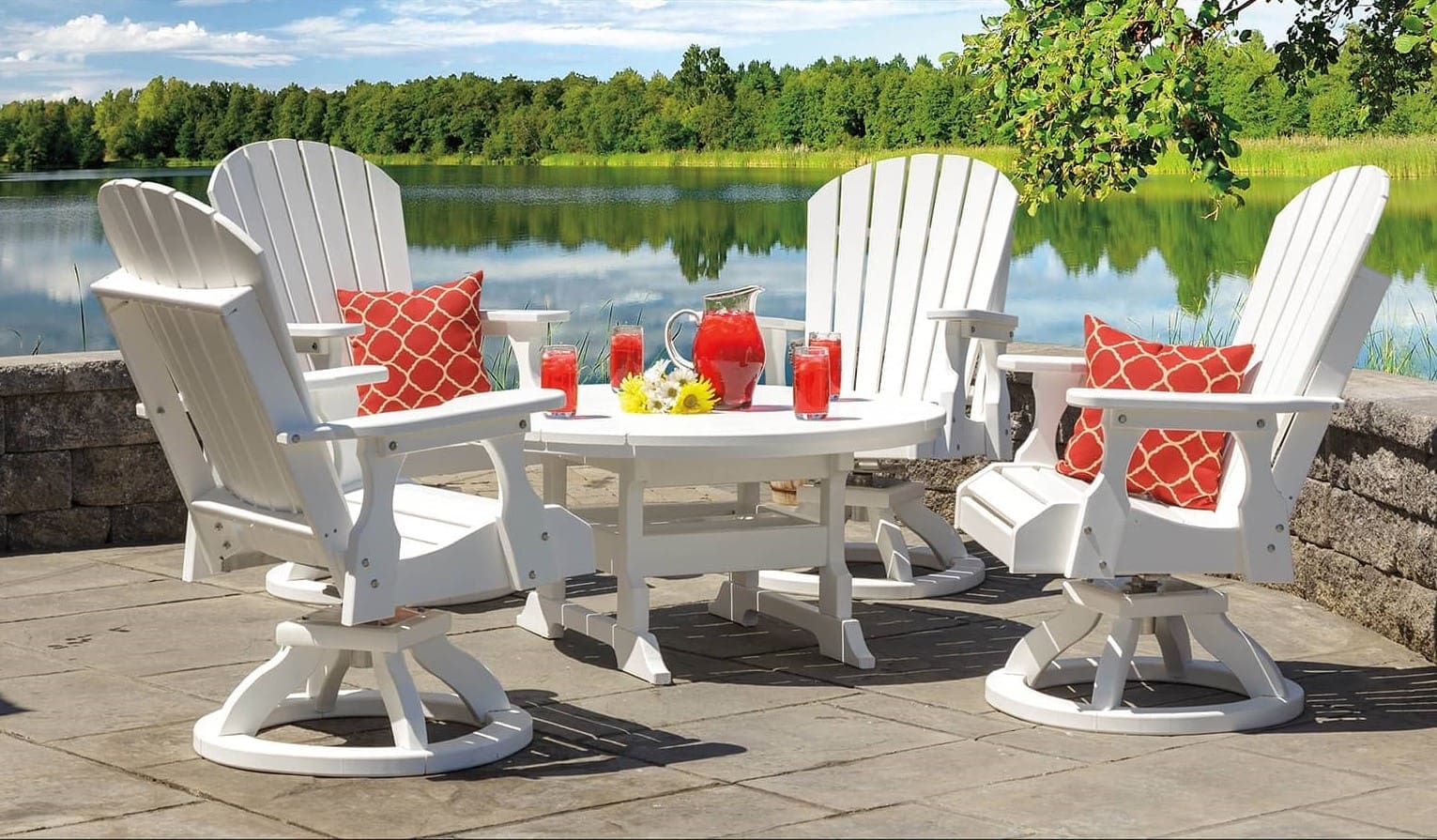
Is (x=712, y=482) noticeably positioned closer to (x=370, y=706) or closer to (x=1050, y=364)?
(x=1050, y=364)

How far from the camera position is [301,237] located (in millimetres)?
4508

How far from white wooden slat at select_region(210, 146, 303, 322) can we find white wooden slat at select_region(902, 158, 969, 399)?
A: 1589 millimetres

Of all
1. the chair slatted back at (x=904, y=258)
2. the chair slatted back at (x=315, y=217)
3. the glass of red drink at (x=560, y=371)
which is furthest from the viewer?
the chair slatted back at (x=904, y=258)

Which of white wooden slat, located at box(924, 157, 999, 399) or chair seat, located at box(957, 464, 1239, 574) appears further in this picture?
white wooden slat, located at box(924, 157, 999, 399)

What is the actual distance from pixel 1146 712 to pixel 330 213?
2.52 meters

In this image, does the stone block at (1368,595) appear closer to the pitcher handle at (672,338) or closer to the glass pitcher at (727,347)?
the glass pitcher at (727,347)

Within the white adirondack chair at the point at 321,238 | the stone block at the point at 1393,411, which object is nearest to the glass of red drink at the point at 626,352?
the white adirondack chair at the point at 321,238

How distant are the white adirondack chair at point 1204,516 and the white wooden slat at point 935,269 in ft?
3.68

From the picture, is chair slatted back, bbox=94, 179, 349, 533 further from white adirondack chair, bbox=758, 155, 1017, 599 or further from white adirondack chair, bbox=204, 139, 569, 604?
white adirondack chair, bbox=758, 155, 1017, 599

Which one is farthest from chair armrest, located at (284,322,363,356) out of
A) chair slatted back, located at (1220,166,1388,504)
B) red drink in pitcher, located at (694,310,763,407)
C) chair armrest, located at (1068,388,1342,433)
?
chair slatted back, located at (1220,166,1388,504)

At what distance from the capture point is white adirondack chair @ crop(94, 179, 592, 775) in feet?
8.62

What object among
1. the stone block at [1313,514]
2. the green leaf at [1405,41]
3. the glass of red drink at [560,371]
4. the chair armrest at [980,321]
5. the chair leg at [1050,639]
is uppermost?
the green leaf at [1405,41]

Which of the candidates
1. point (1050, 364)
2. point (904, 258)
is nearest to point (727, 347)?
point (1050, 364)

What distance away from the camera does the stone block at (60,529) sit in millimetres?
4832
